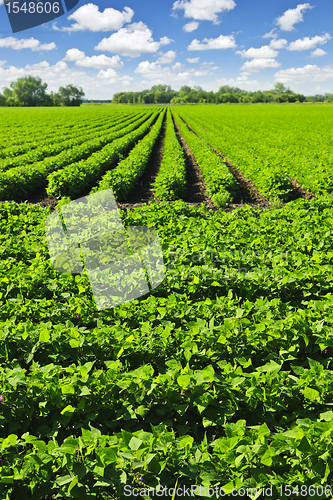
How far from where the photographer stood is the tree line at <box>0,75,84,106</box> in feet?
353

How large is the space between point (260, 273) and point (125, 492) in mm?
2898

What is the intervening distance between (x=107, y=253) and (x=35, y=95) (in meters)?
133

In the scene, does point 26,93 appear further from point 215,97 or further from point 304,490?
point 304,490

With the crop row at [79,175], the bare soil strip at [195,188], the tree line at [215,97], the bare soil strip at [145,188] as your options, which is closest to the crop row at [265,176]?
the bare soil strip at [195,188]

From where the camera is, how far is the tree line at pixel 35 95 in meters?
108

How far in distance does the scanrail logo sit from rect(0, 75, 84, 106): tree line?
12686 cm

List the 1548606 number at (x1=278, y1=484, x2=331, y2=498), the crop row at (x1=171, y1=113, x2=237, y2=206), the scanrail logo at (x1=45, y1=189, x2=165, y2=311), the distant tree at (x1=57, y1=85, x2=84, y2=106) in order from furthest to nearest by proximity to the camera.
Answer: the distant tree at (x1=57, y1=85, x2=84, y2=106), the crop row at (x1=171, y1=113, x2=237, y2=206), the scanrail logo at (x1=45, y1=189, x2=165, y2=311), the 1548606 number at (x1=278, y1=484, x2=331, y2=498)

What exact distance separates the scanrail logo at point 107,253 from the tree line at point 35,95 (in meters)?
127

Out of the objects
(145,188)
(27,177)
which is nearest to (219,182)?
(145,188)

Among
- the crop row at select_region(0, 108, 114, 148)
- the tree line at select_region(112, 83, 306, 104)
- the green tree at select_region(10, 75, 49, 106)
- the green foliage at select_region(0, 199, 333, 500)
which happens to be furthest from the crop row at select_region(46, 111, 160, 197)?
the tree line at select_region(112, 83, 306, 104)

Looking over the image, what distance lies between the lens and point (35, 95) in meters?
111

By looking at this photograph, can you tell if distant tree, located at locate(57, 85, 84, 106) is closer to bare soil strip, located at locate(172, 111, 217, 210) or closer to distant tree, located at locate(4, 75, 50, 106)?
distant tree, located at locate(4, 75, 50, 106)

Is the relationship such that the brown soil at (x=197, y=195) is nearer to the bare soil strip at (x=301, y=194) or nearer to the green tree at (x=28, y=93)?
the bare soil strip at (x=301, y=194)

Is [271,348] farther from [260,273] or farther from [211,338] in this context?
[260,273]
